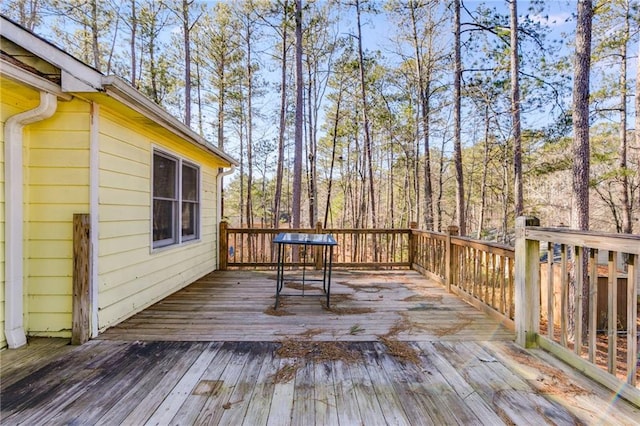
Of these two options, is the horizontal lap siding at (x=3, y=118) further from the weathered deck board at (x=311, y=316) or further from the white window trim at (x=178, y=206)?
the white window trim at (x=178, y=206)

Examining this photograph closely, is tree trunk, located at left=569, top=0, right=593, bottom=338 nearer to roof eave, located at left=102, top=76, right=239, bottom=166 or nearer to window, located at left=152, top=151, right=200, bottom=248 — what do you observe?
roof eave, located at left=102, top=76, right=239, bottom=166

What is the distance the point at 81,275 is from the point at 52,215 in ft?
1.99

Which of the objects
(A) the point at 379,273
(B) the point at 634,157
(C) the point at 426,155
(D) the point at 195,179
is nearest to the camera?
(D) the point at 195,179

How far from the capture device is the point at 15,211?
7.98 ft

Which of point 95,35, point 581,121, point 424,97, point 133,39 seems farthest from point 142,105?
point 133,39

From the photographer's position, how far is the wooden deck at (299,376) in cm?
→ 163

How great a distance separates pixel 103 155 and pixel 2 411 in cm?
204

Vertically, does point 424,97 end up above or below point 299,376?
above

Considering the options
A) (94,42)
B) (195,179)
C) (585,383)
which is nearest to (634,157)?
(585,383)

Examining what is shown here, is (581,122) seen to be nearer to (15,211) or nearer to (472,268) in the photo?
(472,268)

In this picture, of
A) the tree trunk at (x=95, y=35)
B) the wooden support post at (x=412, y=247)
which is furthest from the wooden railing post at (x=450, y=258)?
the tree trunk at (x=95, y=35)

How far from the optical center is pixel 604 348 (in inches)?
200

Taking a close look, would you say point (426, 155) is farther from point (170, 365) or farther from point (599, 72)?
point (170, 365)

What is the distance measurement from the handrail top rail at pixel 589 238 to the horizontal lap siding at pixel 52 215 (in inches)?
152
